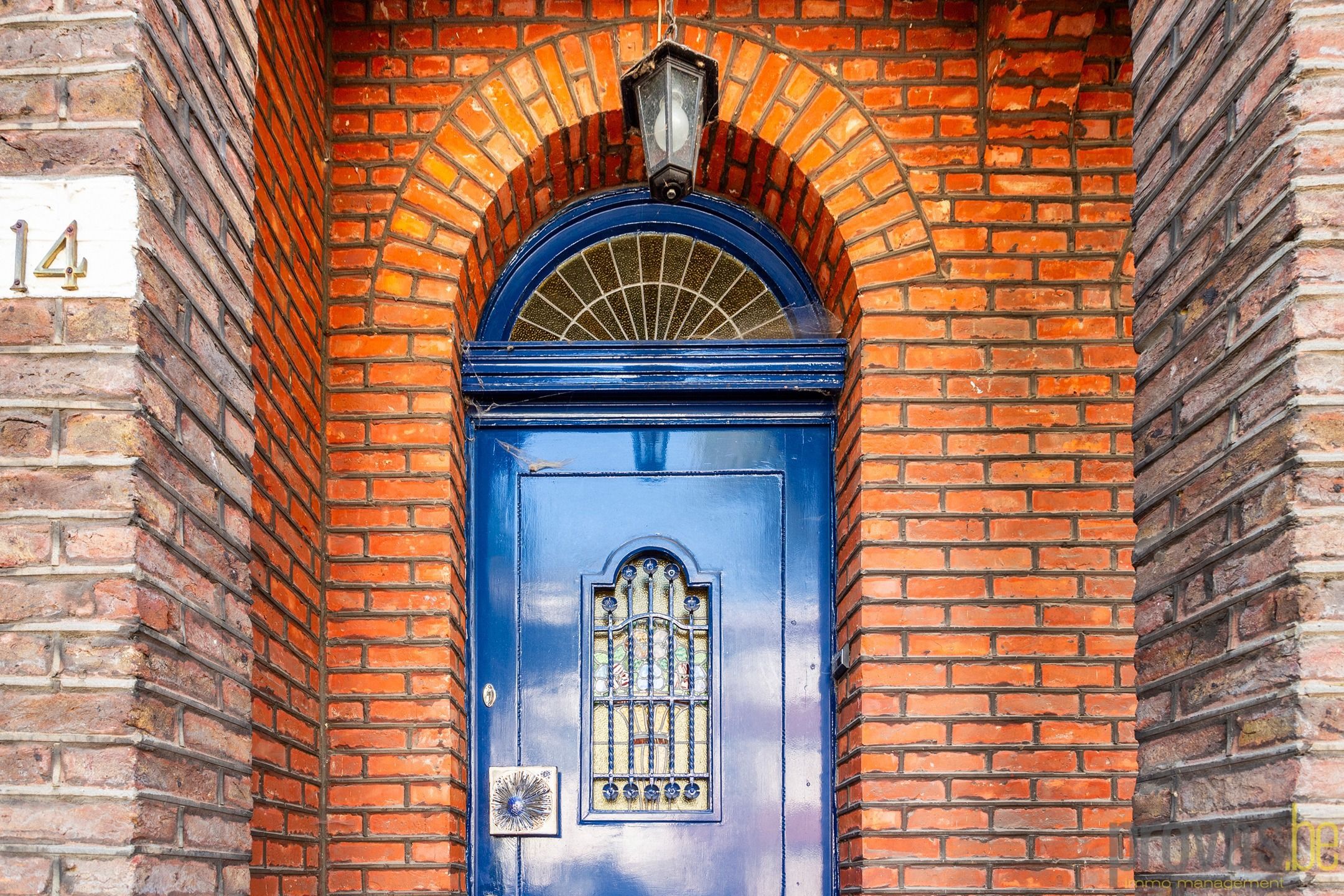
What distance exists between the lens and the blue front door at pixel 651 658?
12.3 ft

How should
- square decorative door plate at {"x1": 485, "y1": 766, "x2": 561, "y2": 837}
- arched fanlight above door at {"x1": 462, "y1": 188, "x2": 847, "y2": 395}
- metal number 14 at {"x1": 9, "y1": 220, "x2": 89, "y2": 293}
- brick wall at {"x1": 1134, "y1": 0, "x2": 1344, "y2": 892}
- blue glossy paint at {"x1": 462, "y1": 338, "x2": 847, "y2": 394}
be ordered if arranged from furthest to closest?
arched fanlight above door at {"x1": 462, "y1": 188, "x2": 847, "y2": 395} < blue glossy paint at {"x1": 462, "y1": 338, "x2": 847, "y2": 394} < square decorative door plate at {"x1": 485, "y1": 766, "x2": 561, "y2": 837} < metal number 14 at {"x1": 9, "y1": 220, "x2": 89, "y2": 293} < brick wall at {"x1": 1134, "y1": 0, "x2": 1344, "y2": 892}

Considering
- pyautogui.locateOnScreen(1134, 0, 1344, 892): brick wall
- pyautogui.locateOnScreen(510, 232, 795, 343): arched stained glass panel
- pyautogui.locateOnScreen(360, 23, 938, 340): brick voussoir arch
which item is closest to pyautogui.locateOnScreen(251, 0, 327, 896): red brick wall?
pyautogui.locateOnScreen(360, 23, 938, 340): brick voussoir arch

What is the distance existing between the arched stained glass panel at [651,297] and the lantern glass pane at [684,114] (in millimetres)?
957

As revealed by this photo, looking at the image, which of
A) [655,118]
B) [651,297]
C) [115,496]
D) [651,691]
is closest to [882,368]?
[651,297]

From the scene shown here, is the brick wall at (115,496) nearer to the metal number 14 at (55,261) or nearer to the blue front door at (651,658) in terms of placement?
the metal number 14 at (55,261)

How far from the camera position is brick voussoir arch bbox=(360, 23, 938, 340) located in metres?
→ 3.76

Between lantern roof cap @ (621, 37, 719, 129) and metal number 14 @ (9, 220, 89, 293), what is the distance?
1.43m

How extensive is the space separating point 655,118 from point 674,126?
7 cm

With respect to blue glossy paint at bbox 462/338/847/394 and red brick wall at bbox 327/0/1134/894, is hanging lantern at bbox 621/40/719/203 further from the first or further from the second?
blue glossy paint at bbox 462/338/847/394

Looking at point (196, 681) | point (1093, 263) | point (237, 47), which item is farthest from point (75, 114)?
point (1093, 263)

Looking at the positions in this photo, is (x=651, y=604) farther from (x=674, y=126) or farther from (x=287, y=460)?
(x=674, y=126)

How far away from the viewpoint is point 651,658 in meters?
3.84

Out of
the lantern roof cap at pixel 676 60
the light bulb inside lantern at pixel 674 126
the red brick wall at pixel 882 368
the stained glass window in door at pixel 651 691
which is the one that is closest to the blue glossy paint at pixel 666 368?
the red brick wall at pixel 882 368

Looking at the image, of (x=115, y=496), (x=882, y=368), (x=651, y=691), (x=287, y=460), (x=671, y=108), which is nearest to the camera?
(x=115, y=496)
